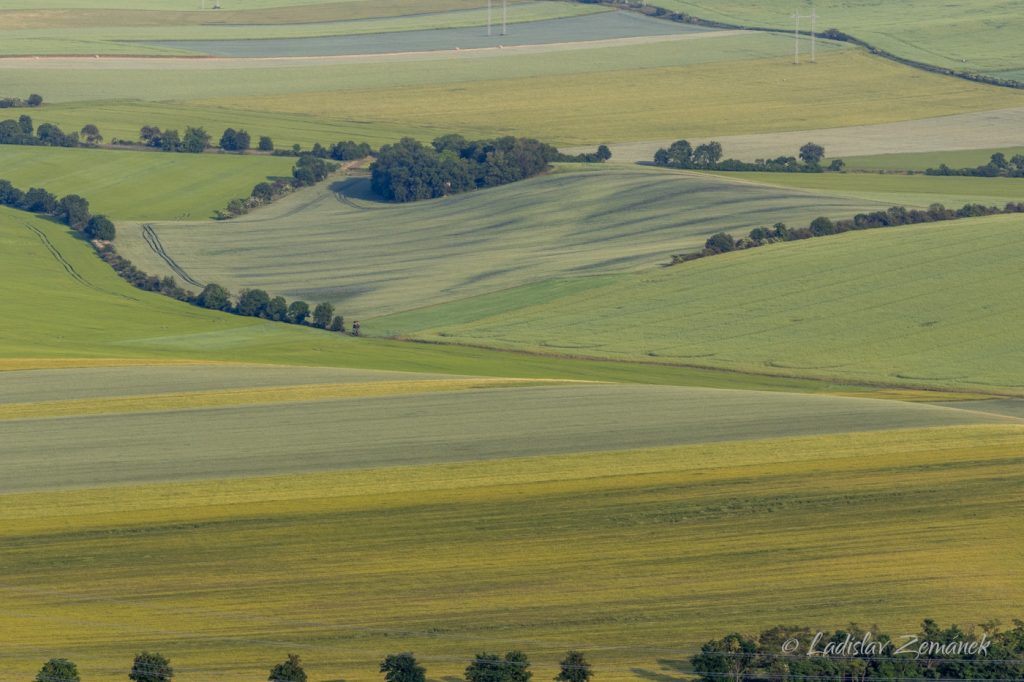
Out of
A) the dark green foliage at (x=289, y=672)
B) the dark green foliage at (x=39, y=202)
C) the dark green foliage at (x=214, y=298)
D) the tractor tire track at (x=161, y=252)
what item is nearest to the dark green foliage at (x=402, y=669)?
the dark green foliage at (x=289, y=672)

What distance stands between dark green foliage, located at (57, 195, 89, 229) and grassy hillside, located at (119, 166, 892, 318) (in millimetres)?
5507

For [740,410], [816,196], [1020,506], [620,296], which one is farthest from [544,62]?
[1020,506]

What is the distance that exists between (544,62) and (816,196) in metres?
82.0

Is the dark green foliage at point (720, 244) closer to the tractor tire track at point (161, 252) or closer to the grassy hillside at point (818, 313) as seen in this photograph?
the grassy hillside at point (818, 313)

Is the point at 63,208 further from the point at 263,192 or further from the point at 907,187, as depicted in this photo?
the point at 907,187

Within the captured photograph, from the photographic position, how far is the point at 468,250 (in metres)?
116

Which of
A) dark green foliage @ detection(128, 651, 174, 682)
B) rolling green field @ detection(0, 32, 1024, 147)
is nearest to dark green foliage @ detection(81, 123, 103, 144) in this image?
rolling green field @ detection(0, 32, 1024, 147)

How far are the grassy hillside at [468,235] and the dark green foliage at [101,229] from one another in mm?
1220

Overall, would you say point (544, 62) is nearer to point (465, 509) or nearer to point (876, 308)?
point (876, 308)

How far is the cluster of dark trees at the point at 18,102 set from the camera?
164m

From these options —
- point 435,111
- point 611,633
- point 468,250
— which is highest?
point 435,111

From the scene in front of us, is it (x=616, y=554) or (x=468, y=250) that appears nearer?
(x=616, y=554)

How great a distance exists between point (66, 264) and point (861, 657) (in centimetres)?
8238

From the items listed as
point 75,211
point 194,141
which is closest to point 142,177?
point 194,141
